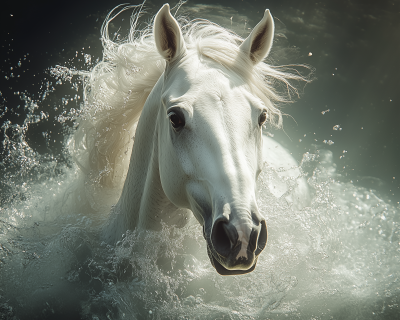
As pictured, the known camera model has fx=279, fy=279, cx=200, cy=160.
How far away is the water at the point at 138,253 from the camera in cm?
149

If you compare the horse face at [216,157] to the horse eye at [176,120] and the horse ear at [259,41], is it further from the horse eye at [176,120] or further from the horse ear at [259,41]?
the horse ear at [259,41]

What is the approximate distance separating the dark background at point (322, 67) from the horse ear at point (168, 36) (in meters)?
2.62

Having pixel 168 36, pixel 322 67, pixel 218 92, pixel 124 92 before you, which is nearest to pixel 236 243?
pixel 218 92

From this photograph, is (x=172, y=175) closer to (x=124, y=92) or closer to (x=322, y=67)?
(x=124, y=92)

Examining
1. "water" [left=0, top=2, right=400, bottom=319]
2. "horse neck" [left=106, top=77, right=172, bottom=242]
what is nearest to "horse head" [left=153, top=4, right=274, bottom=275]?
"horse neck" [left=106, top=77, right=172, bottom=242]

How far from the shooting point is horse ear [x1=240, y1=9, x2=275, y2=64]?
1.23 metres

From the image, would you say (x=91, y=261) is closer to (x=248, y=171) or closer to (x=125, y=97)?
(x=125, y=97)

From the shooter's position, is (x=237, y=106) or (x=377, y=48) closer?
(x=237, y=106)

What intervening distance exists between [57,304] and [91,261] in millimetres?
276

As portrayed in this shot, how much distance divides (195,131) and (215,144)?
103mm

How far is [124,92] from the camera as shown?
5.65 ft

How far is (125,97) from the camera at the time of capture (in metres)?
1.72

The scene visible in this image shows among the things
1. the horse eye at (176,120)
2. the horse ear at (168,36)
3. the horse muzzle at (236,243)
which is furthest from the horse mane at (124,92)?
the horse muzzle at (236,243)

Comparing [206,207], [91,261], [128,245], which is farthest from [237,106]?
[91,261]
